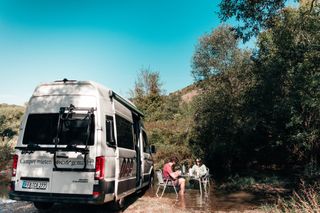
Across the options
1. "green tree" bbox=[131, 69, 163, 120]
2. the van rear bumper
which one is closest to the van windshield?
the van rear bumper

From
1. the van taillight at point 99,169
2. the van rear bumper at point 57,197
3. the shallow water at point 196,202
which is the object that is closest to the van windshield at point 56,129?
the van taillight at point 99,169

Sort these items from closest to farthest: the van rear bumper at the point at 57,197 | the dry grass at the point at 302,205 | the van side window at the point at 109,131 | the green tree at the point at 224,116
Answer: the dry grass at the point at 302,205 < the van rear bumper at the point at 57,197 < the van side window at the point at 109,131 < the green tree at the point at 224,116

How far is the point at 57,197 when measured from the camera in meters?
7.73

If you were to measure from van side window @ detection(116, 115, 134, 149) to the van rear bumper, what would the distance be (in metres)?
1.81

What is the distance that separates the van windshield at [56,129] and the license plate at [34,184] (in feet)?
2.96

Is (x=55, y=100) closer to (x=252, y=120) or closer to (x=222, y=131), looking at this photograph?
(x=252, y=120)

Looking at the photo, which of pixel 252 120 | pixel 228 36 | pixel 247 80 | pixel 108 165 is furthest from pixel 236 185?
pixel 228 36

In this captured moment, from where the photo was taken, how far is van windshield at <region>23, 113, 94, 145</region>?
26.1 feet

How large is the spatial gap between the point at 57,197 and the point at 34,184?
64cm

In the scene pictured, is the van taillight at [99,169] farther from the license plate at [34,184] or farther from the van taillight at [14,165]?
the van taillight at [14,165]

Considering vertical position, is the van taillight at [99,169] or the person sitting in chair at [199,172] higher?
the person sitting in chair at [199,172]

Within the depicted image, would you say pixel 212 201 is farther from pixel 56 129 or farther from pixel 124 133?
pixel 56 129

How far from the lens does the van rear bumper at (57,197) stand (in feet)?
24.8

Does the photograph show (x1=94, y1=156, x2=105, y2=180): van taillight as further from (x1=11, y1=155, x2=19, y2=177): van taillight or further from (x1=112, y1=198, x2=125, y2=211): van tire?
(x1=11, y1=155, x2=19, y2=177): van taillight
